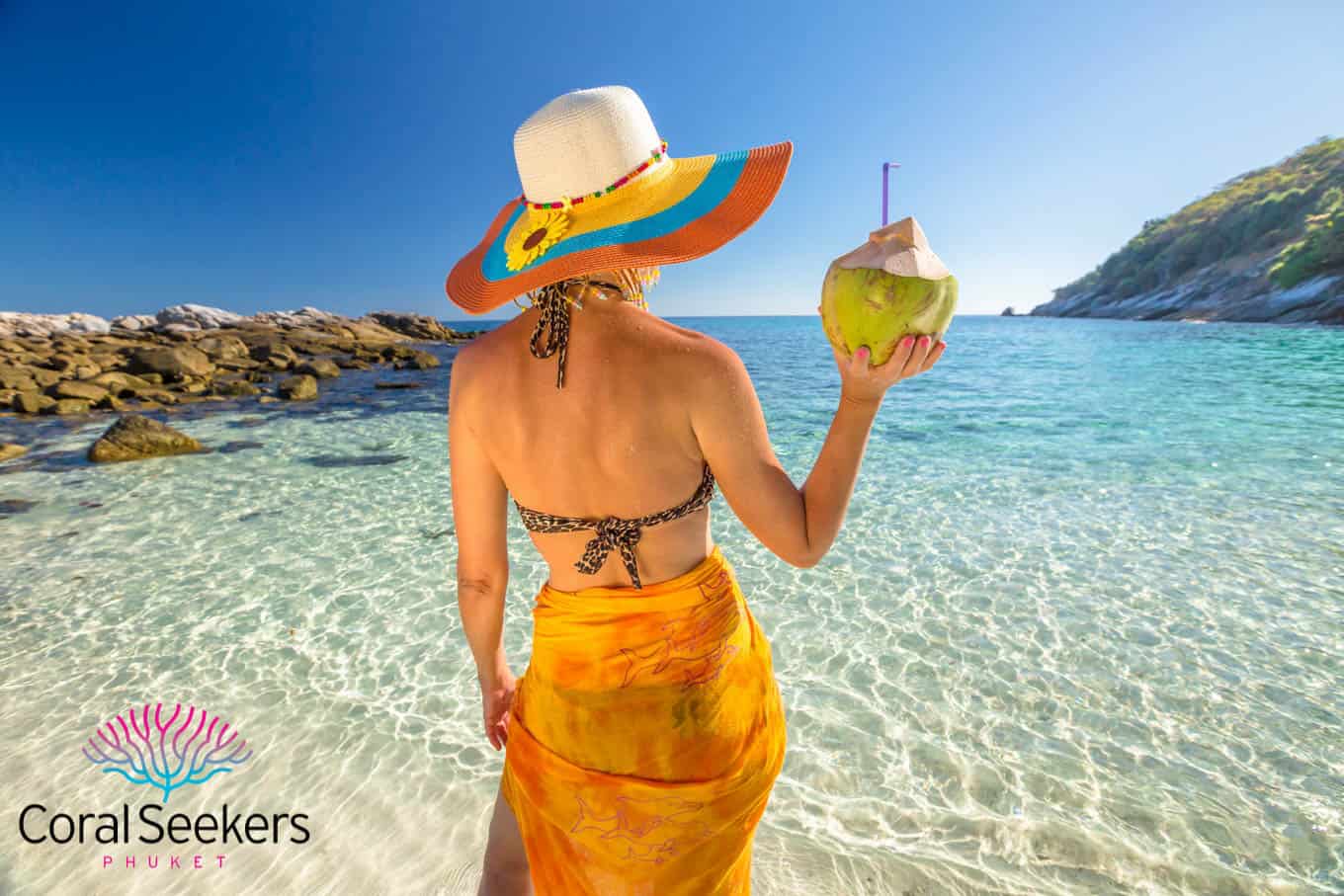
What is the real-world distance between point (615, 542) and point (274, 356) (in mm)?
29592

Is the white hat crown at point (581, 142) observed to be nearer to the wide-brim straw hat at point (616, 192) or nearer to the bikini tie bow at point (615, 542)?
the wide-brim straw hat at point (616, 192)

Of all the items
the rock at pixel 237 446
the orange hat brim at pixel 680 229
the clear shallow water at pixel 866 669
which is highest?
the orange hat brim at pixel 680 229

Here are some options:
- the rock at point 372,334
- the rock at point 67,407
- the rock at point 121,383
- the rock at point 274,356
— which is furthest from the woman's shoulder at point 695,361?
the rock at point 372,334

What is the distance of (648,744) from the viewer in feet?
4.59

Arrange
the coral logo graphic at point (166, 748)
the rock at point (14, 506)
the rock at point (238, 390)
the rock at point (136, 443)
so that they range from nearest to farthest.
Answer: the coral logo graphic at point (166, 748) → the rock at point (14, 506) → the rock at point (136, 443) → the rock at point (238, 390)

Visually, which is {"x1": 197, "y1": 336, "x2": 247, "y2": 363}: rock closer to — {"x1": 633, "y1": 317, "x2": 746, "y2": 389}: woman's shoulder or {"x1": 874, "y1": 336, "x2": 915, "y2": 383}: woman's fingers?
{"x1": 633, "y1": 317, "x2": 746, "y2": 389}: woman's shoulder

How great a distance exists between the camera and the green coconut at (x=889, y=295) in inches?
43.3

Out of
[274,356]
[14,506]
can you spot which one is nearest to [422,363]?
[274,356]

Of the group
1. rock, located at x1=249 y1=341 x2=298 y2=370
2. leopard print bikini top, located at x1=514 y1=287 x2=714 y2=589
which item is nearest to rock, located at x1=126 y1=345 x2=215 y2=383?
rock, located at x1=249 y1=341 x2=298 y2=370

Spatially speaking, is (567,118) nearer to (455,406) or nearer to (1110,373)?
(455,406)

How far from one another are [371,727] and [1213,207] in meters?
103

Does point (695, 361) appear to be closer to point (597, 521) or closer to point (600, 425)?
point (600, 425)

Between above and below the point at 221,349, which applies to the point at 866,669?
below

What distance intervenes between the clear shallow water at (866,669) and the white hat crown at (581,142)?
9.34ft
